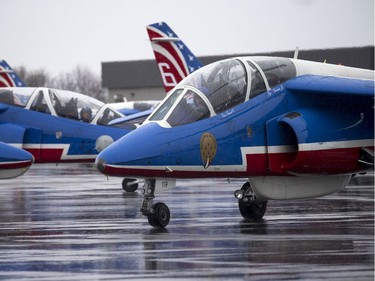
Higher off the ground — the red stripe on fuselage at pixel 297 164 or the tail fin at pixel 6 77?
the red stripe on fuselage at pixel 297 164

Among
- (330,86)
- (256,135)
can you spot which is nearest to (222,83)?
(256,135)

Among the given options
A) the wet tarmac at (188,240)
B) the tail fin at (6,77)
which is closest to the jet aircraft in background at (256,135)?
the wet tarmac at (188,240)

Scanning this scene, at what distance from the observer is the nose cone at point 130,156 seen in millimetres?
13281

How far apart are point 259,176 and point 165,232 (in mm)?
1786

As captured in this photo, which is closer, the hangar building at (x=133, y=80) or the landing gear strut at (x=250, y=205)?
the landing gear strut at (x=250, y=205)

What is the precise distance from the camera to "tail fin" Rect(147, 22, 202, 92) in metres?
32.1

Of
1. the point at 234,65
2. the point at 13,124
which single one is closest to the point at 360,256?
the point at 234,65

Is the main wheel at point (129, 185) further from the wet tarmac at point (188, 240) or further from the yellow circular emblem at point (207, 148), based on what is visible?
the yellow circular emblem at point (207, 148)

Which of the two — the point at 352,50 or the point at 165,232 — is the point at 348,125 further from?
the point at 352,50

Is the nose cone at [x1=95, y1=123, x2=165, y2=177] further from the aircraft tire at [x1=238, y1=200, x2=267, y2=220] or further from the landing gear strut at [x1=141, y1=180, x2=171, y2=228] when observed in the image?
the aircraft tire at [x1=238, y1=200, x2=267, y2=220]

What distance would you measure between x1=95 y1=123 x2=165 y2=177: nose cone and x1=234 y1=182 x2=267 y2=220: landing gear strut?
2.27m

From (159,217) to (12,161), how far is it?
3.53 m

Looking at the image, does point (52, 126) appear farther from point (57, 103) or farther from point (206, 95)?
point (206, 95)

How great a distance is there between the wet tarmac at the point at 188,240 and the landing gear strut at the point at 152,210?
0.15 meters
